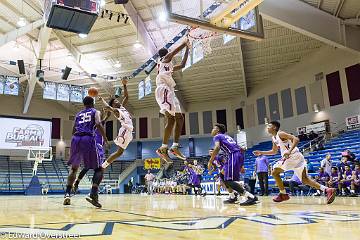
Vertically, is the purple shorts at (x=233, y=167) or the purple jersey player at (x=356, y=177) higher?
the purple shorts at (x=233, y=167)

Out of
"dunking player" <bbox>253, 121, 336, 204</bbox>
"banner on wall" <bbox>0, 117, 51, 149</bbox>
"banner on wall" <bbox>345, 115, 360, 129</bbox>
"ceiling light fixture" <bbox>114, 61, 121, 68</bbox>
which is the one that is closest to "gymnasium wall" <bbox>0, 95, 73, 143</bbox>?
"banner on wall" <bbox>0, 117, 51, 149</bbox>

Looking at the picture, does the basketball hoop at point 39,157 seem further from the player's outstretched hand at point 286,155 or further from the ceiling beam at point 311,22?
the player's outstretched hand at point 286,155

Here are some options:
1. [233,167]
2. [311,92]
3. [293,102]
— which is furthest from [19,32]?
[311,92]

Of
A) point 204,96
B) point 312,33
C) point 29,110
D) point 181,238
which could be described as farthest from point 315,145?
point 29,110

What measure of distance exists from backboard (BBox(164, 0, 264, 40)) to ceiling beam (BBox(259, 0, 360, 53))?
6.29m

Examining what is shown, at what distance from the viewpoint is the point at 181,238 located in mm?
1935

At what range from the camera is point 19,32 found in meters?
16.9

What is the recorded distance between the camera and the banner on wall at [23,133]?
861 inches

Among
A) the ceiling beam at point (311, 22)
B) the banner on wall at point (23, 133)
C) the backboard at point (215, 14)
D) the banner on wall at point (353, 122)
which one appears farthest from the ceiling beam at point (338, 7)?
the banner on wall at point (23, 133)

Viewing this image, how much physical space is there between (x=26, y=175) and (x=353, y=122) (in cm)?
2156

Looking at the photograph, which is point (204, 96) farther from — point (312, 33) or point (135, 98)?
point (312, 33)

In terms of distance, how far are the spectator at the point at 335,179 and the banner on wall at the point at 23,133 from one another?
17806mm

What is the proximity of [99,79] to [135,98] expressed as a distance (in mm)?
5062

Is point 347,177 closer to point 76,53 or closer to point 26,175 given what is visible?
point 76,53
